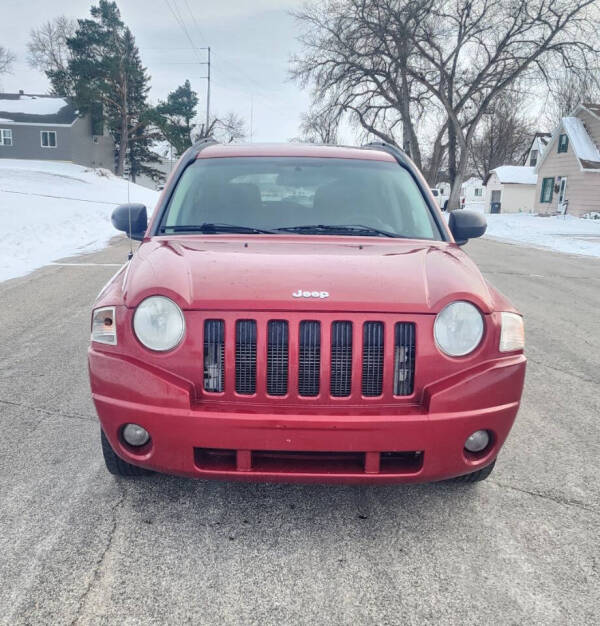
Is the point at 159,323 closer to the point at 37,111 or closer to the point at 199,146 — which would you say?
the point at 199,146

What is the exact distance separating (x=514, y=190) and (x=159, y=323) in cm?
5646

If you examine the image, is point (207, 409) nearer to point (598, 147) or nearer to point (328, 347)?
point (328, 347)

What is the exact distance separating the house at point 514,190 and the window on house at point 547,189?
1161cm

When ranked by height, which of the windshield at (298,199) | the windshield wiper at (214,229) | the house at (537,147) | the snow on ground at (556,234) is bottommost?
the snow on ground at (556,234)

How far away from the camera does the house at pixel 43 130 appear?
51219 mm

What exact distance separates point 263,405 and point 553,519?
1.47 meters

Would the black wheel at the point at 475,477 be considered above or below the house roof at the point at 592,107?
below

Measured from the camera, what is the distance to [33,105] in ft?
174

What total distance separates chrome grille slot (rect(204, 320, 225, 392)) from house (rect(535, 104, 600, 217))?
38.3 metres

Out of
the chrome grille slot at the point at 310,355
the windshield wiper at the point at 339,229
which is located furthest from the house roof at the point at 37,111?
the chrome grille slot at the point at 310,355

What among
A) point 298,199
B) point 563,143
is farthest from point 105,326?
point 563,143

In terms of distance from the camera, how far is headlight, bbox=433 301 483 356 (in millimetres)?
2352

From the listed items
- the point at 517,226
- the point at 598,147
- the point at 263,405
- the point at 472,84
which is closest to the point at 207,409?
Result: the point at 263,405

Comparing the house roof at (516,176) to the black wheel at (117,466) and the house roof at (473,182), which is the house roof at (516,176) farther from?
the black wheel at (117,466)
